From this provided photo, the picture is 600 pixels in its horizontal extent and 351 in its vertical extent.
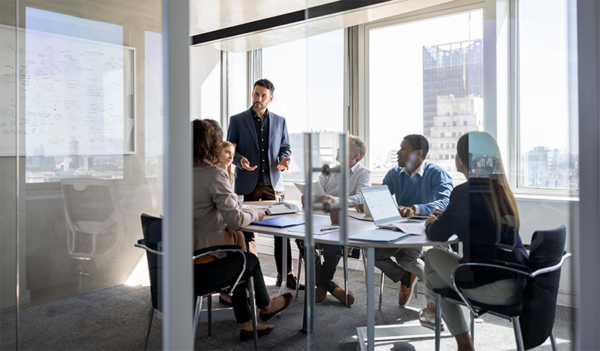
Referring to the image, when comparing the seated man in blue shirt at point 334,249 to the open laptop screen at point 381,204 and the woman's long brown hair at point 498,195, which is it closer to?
the open laptop screen at point 381,204

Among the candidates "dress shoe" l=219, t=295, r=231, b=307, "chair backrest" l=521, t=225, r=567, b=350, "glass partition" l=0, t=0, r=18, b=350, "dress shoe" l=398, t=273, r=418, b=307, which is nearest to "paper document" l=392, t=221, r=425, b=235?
"dress shoe" l=398, t=273, r=418, b=307

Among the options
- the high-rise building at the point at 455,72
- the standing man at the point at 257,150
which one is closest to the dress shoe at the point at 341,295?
the high-rise building at the point at 455,72

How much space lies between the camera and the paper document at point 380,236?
2.04 metres

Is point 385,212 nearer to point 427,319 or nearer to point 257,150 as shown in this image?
point 427,319

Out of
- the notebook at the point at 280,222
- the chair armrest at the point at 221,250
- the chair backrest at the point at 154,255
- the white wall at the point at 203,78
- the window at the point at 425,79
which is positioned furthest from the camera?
the white wall at the point at 203,78

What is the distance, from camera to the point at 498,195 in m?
1.95

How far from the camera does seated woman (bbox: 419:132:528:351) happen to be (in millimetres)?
1944

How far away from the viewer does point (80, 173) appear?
6.57 feet

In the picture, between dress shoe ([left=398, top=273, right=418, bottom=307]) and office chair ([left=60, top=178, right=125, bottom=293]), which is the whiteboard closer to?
office chair ([left=60, top=178, right=125, bottom=293])

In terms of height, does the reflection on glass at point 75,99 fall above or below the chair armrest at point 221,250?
above

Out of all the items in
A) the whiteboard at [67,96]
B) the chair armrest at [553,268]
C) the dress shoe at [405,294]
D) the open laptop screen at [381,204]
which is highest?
the whiteboard at [67,96]

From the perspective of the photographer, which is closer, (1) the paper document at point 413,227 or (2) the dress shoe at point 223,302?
(1) the paper document at point 413,227

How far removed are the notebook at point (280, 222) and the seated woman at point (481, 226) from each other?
89 centimetres

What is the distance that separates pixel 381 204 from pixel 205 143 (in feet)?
3.34
